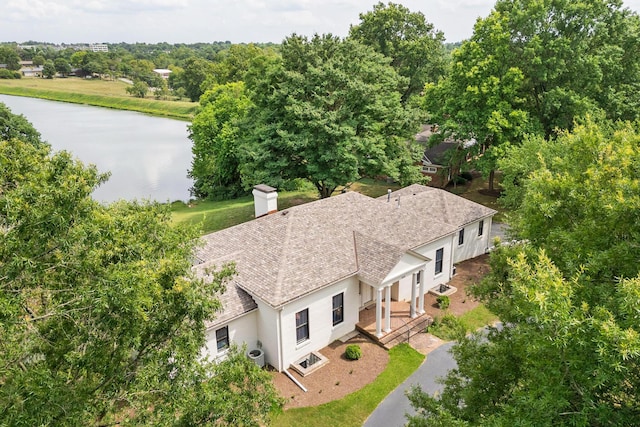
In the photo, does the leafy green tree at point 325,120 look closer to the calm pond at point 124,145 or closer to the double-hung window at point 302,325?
the calm pond at point 124,145

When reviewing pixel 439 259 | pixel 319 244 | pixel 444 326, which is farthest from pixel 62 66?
pixel 444 326

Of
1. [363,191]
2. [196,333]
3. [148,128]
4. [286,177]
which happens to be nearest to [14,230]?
[196,333]

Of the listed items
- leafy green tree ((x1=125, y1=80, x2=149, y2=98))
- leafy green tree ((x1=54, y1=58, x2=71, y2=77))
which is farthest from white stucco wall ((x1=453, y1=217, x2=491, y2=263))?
leafy green tree ((x1=54, y1=58, x2=71, y2=77))

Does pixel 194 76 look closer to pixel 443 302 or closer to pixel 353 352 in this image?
pixel 443 302

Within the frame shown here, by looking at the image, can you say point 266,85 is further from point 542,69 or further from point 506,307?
point 506,307

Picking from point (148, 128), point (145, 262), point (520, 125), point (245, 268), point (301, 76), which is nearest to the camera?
point (145, 262)

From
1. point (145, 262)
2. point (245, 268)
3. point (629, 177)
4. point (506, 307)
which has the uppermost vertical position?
point (629, 177)
